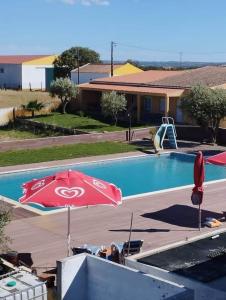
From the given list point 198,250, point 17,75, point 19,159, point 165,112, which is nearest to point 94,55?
point 17,75

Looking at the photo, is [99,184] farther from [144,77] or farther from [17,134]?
[144,77]

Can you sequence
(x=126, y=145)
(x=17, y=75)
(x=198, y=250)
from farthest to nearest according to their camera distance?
(x=17, y=75)
(x=126, y=145)
(x=198, y=250)

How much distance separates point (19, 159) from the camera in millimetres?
25297

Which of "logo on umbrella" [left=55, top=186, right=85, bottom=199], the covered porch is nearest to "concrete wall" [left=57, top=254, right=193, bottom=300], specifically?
"logo on umbrella" [left=55, top=186, right=85, bottom=199]

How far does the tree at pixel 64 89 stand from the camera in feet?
129

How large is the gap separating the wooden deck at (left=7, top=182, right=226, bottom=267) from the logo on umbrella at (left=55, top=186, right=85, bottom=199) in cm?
213

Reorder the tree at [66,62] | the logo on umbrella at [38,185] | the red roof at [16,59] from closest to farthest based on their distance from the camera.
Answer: the logo on umbrella at [38,185]
the red roof at [16,59]
the tree at [66,62]

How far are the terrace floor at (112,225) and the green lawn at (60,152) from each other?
837cm

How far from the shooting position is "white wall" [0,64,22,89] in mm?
67000

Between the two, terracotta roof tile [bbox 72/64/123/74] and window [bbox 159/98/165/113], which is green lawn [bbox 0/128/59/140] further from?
terracotta roof tile [bbox 72/64/123/74]

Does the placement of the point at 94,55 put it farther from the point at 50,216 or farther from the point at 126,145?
the point at 50,216

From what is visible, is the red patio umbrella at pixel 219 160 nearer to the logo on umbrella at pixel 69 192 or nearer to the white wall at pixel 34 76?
the logo on umbrella at pixel 69 192

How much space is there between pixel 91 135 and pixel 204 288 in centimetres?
2232

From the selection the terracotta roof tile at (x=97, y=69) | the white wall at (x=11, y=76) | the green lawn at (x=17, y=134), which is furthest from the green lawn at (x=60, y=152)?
the white wall at (x=11, y=76)
